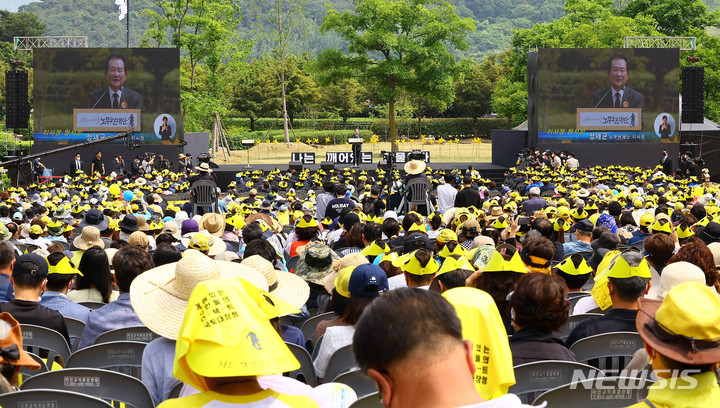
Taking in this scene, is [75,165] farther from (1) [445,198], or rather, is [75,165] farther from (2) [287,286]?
(2) [287,286]

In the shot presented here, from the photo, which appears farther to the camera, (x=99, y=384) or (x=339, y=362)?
(x=339, y=362)

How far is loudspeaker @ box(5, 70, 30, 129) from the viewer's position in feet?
102

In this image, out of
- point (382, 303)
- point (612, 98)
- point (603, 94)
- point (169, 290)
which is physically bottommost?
point (169, 290)

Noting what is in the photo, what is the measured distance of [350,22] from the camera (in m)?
46.3

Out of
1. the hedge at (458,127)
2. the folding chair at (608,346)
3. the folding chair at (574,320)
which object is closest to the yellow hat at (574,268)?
the folding chair at (574,320)

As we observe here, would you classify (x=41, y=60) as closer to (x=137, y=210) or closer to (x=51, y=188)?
(x=51, y=188)

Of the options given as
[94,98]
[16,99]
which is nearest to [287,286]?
[16,99]

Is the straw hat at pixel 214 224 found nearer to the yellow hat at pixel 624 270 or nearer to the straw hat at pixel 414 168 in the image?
the yellow hat at pixel 624 270

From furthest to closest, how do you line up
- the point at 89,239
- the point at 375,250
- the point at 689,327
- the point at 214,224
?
the point at 214,224
the point at 89,239
the point at 375,250
the point at 689,327

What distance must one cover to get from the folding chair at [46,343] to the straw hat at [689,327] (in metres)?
3.34

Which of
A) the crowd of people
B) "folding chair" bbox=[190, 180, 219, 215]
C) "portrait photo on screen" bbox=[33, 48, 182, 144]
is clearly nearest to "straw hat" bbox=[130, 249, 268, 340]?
the crowd of people

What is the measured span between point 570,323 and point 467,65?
140 ft

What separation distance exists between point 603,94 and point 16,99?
2227 cm

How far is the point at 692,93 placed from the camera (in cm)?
3338
